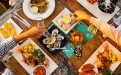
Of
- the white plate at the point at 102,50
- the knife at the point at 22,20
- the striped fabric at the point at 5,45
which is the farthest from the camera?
the knife at the point at 22,20

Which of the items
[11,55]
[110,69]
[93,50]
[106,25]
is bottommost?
[110,69]

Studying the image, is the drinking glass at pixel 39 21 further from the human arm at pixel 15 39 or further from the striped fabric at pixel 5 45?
the striped fabric at pixel 5 45

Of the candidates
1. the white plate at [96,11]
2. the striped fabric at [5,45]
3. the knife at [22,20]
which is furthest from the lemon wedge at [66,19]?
the striped fabric at [5,45]

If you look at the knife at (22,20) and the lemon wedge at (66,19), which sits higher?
the knife at (22,20)

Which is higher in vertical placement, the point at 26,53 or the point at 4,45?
the point at 4,45

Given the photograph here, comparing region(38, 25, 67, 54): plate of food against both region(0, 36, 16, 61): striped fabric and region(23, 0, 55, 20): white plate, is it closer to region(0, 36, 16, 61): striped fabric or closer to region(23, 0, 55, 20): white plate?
region(23, 0, 55, 20): white plate

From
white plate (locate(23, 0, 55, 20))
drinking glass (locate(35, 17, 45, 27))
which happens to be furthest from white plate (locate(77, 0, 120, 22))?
drinking glass (locate(35, 17, 45, 27))

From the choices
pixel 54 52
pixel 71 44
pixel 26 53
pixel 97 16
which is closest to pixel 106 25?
pixel 97 16

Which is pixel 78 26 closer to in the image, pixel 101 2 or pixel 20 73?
Answer: pixel 101 2
